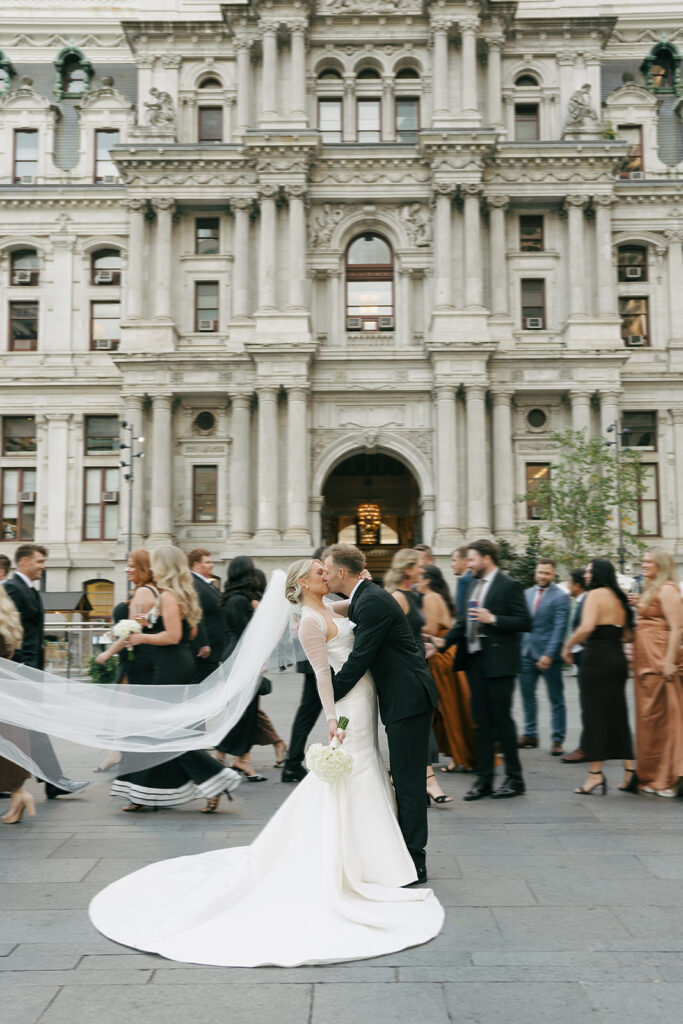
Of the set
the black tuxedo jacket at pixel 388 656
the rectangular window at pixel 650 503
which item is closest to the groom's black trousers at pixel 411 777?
the black tuxedo jacket at pixel 388 656

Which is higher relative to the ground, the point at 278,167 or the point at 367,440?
the point at 278,167

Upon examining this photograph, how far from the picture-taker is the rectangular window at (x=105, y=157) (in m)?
37.6

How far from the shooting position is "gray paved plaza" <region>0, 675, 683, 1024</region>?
174 inches

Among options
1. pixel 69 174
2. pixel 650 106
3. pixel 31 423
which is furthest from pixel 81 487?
pixel 650 106

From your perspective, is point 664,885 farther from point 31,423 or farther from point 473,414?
point 31,423

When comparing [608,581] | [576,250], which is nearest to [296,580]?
[608,581]

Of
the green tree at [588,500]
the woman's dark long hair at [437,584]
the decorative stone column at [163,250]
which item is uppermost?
the decorative stone column at [163,250]

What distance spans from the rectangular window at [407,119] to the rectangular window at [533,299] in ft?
22.9

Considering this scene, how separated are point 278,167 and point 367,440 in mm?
9955

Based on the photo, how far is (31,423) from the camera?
36688mm

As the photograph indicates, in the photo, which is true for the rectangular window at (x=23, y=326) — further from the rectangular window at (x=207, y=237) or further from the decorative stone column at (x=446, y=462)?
the decorative stone column at (x=446, y=462)

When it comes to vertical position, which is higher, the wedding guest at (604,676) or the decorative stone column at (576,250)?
the decorative stone column at (576,250)

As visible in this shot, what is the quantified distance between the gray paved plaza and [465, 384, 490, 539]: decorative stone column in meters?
22.7

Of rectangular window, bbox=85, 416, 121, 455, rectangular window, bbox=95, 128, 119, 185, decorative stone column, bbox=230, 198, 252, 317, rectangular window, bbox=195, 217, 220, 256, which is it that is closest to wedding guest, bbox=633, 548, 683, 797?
decorative stone column, bbox=230, 198, 252, 317
